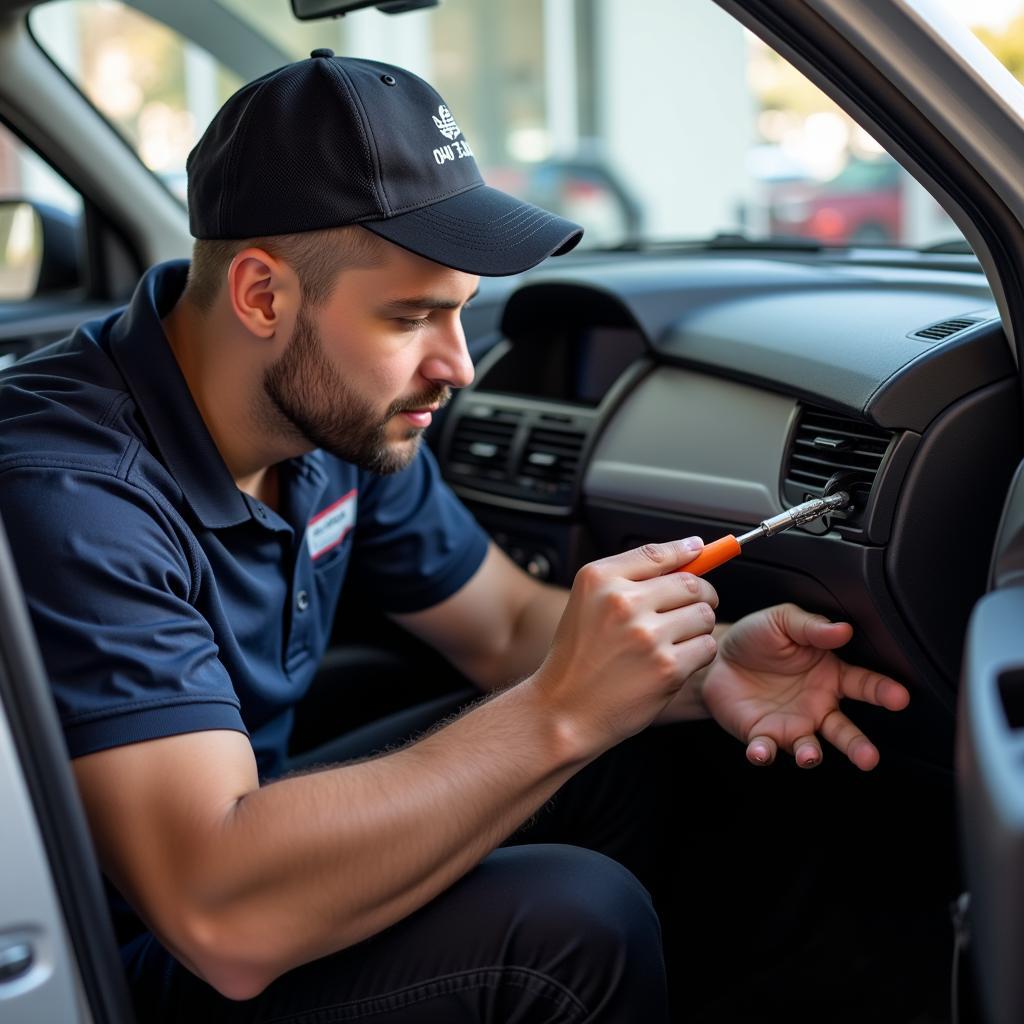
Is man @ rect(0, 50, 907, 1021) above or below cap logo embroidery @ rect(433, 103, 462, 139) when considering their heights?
below

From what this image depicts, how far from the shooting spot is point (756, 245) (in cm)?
247

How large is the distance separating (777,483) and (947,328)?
27 cm

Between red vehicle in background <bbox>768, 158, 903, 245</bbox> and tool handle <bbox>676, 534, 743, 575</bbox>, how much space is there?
366 inches

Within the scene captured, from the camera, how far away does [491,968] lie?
127 centimetres

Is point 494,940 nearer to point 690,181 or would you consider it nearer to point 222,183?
point 222,183

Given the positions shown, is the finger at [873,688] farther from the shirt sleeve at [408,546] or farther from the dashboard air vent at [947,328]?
the shirt sleeve at [408,546]

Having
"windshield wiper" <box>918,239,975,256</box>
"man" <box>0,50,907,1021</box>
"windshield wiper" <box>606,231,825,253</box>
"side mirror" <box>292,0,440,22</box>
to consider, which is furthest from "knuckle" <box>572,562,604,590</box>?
"windshield wiper" <box>606,231,825,253</box>

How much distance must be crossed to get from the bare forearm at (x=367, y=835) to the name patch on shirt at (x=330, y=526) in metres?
0.48

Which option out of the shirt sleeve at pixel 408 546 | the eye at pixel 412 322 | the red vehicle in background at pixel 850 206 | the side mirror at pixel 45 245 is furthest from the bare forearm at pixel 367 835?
the red vehicle in background at pixel 850 206

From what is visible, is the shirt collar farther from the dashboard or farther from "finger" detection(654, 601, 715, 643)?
the dashboard

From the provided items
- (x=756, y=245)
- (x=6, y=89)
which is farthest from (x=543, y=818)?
(x=6, y=89)

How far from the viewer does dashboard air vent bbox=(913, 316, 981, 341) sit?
5.04 ft

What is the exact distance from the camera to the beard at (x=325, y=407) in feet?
4.93

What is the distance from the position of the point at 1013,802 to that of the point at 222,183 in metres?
1.04
